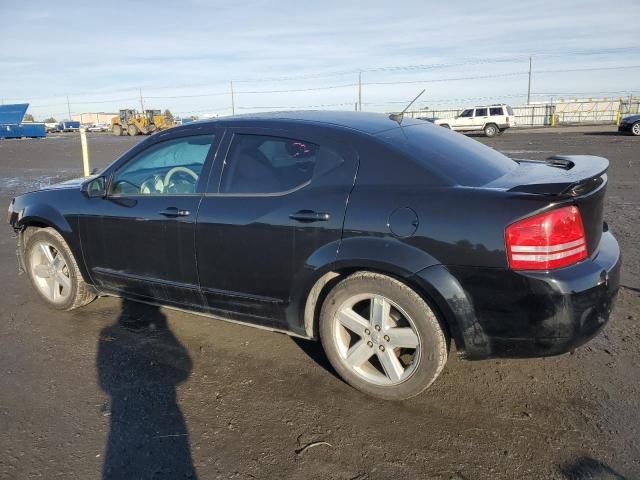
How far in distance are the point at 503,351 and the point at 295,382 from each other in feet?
4.20

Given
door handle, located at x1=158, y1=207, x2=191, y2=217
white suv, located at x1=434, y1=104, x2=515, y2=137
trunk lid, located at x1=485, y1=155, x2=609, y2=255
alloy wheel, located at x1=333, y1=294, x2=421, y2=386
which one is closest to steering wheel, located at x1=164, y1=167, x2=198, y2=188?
door handle, located at x1=158, y1=207, x2=191, y2=217

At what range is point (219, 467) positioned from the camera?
2.41 meters

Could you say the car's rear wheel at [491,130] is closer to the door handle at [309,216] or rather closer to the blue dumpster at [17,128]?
the door handle at [309,216]

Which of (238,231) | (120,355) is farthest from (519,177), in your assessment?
(120,355)

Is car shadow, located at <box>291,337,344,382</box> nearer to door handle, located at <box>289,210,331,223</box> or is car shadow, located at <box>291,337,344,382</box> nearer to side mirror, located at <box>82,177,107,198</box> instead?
door handle, located at <box>289,210,331,223</box>

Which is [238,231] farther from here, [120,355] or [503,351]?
[503,351]

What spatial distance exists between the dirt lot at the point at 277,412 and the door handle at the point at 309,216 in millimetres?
1038

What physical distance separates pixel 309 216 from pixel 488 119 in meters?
29.2

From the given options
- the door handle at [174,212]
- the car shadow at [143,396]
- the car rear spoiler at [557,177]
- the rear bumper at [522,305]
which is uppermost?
the car rear spoiler at [557,177]

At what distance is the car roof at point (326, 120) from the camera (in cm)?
321

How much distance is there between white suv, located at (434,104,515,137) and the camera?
29203 mm

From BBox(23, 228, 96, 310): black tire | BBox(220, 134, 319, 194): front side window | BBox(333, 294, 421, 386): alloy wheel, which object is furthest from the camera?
BBox(23, 228, 96, 310): black tire

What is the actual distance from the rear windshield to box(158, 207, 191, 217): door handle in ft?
4.63

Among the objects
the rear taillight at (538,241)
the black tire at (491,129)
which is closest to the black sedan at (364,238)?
the rear taillight at (538,241)
